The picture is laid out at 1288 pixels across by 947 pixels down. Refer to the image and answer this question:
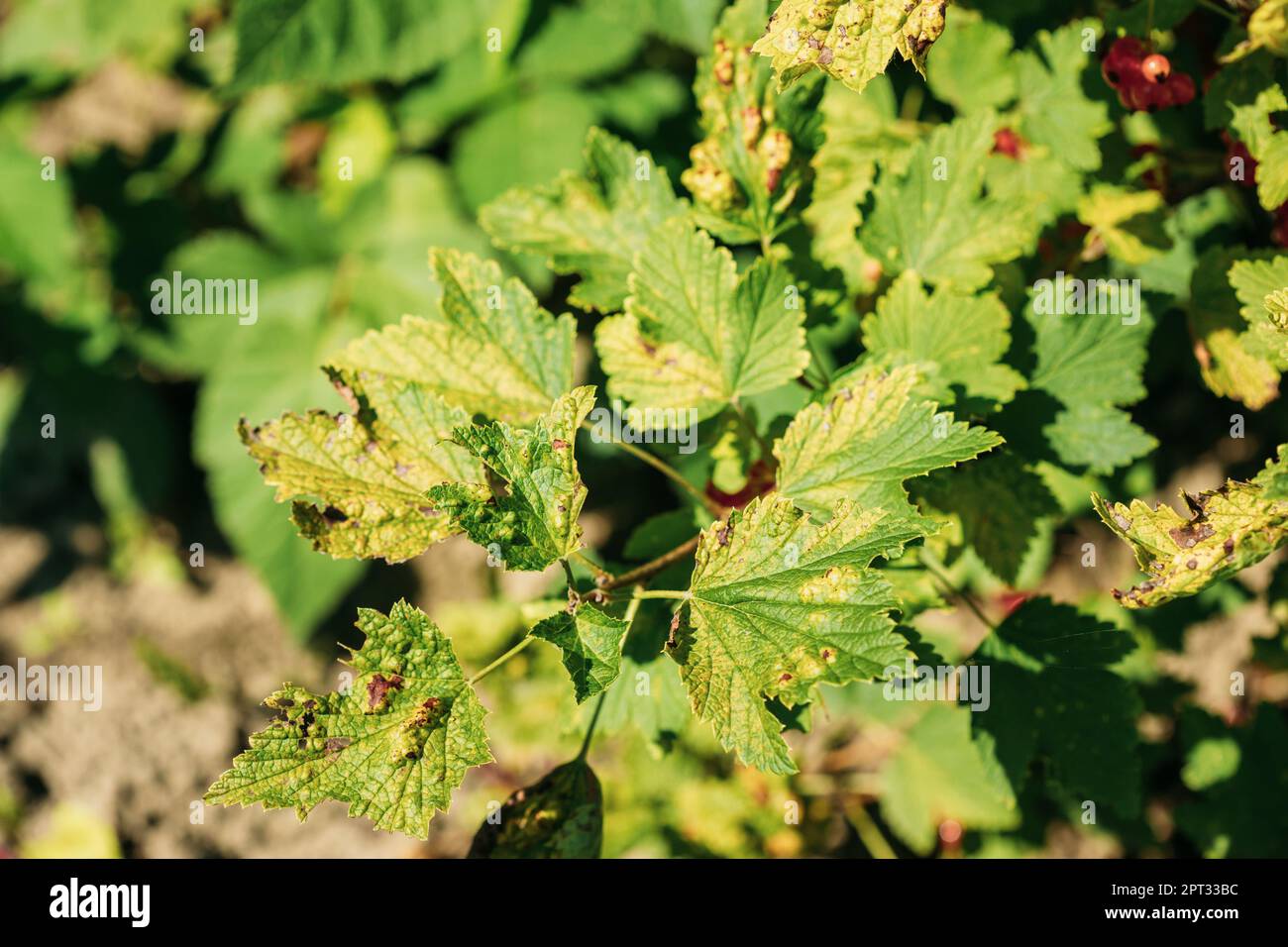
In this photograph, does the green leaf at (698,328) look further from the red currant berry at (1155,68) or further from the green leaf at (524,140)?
the green leaf at (524,140)

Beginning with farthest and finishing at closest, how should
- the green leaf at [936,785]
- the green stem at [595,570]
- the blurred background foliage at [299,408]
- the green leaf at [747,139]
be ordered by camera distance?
the green leaf at [936,785], the blurred background foliage at [299,408], the green leaf at [747,139], the green stem at [595,570]

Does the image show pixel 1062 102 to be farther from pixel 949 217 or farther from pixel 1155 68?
pixel 949 217

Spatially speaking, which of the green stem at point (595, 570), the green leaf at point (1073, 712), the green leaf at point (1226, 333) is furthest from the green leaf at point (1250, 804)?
the green stem at point (595, 570)

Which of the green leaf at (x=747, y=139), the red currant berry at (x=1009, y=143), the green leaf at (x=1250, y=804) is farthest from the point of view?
the green leaf at (x=1250, y=804)

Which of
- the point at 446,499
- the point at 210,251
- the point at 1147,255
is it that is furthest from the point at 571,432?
the point at 210,251

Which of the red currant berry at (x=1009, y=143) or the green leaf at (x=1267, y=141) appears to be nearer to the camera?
the green leaf at (x=1267, y=141)

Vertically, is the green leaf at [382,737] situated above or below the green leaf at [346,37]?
below

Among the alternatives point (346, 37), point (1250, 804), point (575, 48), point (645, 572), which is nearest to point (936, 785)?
point (1250, 804)
